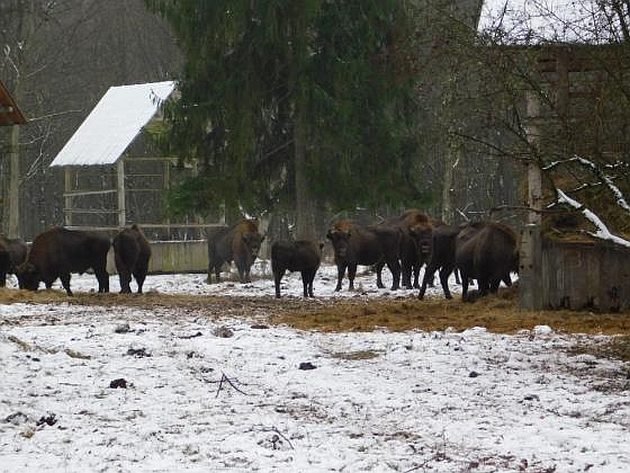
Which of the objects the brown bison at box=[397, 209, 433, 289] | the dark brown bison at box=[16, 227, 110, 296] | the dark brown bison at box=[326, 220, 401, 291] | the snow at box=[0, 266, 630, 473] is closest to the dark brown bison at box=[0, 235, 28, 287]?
the dark brown bison at box=[16, 227, 110, 296]

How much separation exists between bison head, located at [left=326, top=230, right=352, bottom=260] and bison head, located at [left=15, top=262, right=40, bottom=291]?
6.47 meters

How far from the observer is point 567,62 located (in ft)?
49.5

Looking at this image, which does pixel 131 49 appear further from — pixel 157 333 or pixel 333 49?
pixel 157 333

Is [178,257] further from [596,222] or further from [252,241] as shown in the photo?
[596,222]

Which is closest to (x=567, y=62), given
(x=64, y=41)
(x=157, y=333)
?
(x=157, y=333)

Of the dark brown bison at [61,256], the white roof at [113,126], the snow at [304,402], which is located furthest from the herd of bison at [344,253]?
the white roof at [113,126]

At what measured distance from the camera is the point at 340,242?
85.4ft

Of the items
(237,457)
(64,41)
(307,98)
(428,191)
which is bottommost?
(237,457)

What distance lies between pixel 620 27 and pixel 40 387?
6581 millimetres

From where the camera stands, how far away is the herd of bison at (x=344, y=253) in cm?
1975

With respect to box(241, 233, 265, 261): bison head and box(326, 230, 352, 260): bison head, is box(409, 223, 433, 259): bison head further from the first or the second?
box(241, 233, 265, 261): bison head

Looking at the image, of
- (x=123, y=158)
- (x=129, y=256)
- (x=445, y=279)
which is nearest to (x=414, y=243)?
(x=445, y=279)

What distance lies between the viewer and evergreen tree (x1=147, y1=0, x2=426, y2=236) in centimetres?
2725

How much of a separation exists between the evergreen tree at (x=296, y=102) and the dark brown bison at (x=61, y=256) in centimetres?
367
